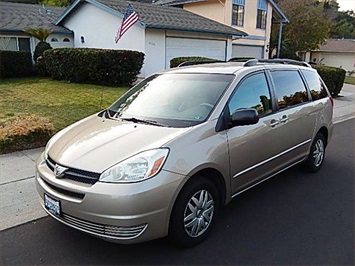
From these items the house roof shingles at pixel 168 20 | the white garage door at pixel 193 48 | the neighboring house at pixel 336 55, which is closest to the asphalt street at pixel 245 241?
the house roof shingles at pixel 168 20

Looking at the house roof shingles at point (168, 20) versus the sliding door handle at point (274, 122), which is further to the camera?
the house roof shingles at point (168, 20)

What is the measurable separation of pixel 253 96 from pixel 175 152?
1.49 m

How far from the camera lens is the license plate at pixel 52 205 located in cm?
291

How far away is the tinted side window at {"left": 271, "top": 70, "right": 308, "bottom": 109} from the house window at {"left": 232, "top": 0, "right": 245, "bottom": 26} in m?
20.4

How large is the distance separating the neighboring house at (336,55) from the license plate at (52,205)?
41.8 meters

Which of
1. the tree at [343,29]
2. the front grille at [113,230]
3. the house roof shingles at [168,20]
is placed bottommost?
the front grille at [113,230]

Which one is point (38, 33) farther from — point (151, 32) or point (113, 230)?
point (113, 230)

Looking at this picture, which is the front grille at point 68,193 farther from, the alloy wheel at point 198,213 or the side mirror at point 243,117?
the side mirror at point 243,117

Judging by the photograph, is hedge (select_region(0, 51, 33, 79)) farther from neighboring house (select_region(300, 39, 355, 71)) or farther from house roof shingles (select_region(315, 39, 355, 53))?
house roof shingles (select_region(315, 39, 355, 53))

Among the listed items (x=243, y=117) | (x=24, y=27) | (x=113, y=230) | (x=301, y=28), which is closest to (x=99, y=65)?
(x=24, y=27)

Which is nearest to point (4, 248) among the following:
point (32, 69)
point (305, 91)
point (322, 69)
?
point (305, 91)

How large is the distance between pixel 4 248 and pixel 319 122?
14.5ft

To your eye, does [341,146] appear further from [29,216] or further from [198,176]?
[29,216]

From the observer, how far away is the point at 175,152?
292 centimetres
